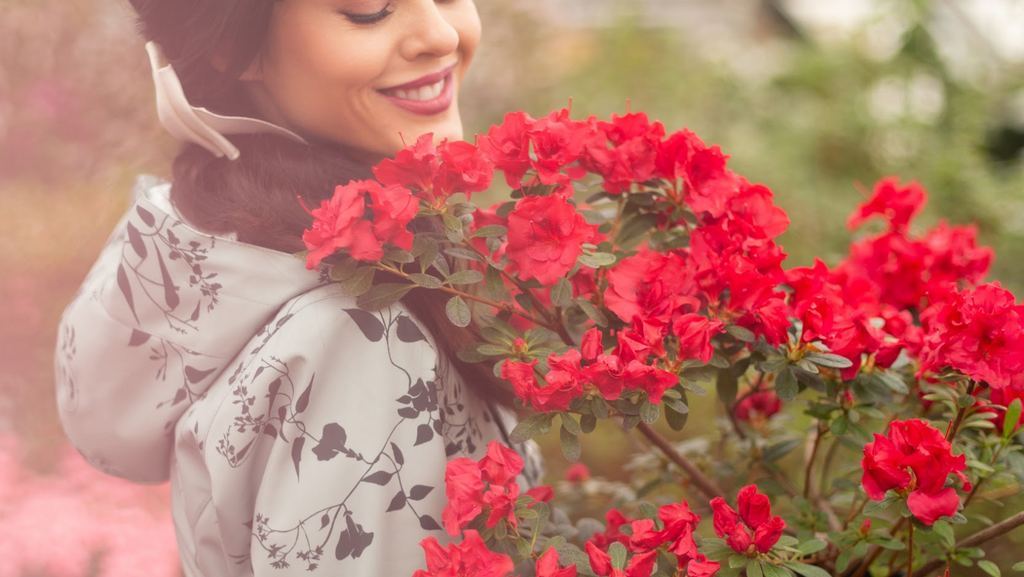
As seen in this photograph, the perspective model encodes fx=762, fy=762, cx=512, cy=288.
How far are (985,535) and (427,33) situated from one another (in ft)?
3.22

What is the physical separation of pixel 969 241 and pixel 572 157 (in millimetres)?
775

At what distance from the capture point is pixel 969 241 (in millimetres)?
1268

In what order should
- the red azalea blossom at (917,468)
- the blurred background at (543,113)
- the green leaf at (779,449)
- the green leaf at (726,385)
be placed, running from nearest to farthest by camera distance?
the red azalea blossom at (917,468), the green leaf at (726,385), the green leaf at (779,449), the blurred background at (543,113)

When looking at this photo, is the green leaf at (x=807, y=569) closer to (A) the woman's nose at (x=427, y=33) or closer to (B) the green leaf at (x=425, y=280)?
(B) the green leaf at (x=425, y=280)

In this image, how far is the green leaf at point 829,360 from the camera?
2.94 feet

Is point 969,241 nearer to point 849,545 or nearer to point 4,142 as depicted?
point 849,545

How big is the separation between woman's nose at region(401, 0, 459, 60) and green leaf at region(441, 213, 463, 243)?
0.28 meters

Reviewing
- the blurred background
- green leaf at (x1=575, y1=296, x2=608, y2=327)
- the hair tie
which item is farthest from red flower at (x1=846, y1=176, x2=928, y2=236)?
the blurred background

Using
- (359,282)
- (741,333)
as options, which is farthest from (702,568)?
(359,282)

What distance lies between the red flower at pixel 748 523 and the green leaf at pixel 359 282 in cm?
46

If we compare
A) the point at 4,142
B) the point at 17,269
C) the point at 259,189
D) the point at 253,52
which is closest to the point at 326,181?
the point at 259,189

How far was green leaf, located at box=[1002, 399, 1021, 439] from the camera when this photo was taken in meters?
0.91

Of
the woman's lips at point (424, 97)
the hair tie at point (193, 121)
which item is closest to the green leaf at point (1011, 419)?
the woman's lips at point (424, 97)

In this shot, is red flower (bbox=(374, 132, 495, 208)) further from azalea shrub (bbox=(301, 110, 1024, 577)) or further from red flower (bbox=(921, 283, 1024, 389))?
red flower (bbox=(921, 283, 1024, 389))
